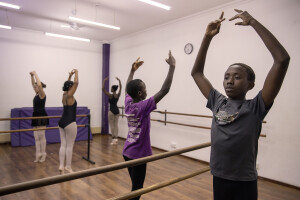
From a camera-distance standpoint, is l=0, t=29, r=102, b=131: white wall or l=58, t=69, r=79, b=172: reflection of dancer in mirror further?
l=0, t=29, r=102, b=131: white wall

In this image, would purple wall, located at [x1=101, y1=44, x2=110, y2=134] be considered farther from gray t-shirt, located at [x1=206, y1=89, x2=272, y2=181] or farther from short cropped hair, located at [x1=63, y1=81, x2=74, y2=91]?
gray t-shirt, located at [x1=206, y1=89, x2=272, y2=181]

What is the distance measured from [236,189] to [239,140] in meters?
0.26

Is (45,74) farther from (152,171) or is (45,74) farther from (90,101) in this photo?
(152,171)

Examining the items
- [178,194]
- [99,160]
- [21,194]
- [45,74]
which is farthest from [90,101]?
[178,194]

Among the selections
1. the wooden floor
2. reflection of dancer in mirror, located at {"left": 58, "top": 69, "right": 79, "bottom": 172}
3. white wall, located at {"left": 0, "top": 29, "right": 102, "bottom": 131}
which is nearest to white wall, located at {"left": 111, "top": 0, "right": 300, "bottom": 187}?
the wooden floor

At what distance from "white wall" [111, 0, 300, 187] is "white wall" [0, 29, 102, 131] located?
191 centimetres

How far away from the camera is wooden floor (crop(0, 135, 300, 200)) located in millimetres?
3199

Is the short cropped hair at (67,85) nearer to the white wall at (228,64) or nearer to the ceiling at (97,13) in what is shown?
the ceiling at (97,13)

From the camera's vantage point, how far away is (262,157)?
13.0ft

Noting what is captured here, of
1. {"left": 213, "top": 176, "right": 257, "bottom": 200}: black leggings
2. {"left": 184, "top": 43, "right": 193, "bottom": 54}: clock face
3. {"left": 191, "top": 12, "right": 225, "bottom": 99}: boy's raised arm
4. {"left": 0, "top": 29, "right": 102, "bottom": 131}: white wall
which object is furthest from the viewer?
{"left": 0, "top": 29, "right": 102, "bottom": 131}: white wall

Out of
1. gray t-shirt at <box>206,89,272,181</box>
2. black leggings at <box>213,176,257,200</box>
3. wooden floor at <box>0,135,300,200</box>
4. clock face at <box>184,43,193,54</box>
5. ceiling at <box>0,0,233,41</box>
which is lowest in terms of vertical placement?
wooden floor at <box>0,135,300,200</box>

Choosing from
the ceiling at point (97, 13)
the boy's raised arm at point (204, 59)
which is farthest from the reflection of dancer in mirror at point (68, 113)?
the boy's raised arm at point (204, 59)

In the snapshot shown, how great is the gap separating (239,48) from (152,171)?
2817 mm

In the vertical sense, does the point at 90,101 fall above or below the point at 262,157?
above
